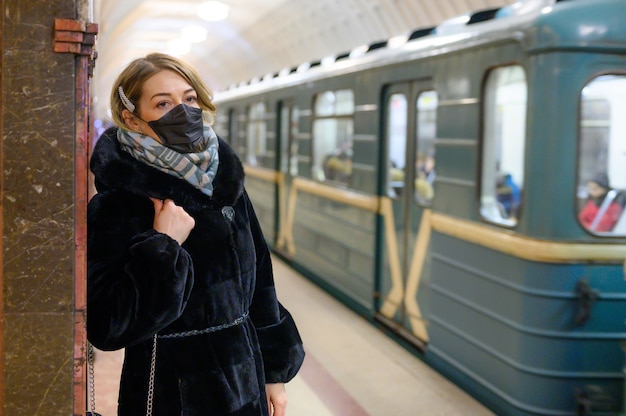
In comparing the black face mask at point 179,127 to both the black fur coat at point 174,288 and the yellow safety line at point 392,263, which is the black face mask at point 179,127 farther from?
the yellow safety line at point 392,263

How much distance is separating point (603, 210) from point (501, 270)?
0.67 metres

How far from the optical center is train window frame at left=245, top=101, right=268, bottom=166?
11758mm

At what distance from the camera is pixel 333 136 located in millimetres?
8539

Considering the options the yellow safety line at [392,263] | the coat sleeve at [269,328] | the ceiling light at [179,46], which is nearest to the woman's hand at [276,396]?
the coat sleeve at [269,328]

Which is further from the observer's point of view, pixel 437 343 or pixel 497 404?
pixel 437 343

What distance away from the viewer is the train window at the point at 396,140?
6.73 metres

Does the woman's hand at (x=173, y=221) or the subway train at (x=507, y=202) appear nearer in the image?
the woman's hand at (x=173, y=221)

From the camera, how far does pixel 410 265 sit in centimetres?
646

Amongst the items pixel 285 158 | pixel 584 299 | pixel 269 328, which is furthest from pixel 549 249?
pixel 285 158

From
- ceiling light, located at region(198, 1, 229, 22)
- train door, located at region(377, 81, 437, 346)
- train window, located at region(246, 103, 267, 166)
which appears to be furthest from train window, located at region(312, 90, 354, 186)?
ceiling light, located at region(198, 1, 229, 22)

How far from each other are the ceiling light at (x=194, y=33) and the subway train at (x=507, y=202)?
13685mm

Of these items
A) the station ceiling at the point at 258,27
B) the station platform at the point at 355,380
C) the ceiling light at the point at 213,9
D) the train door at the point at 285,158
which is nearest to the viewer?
the station platform at the point at 355,380

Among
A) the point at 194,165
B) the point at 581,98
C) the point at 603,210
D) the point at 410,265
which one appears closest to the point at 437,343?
the point at 410,265

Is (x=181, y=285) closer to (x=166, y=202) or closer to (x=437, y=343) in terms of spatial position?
(x=166, y=202)
